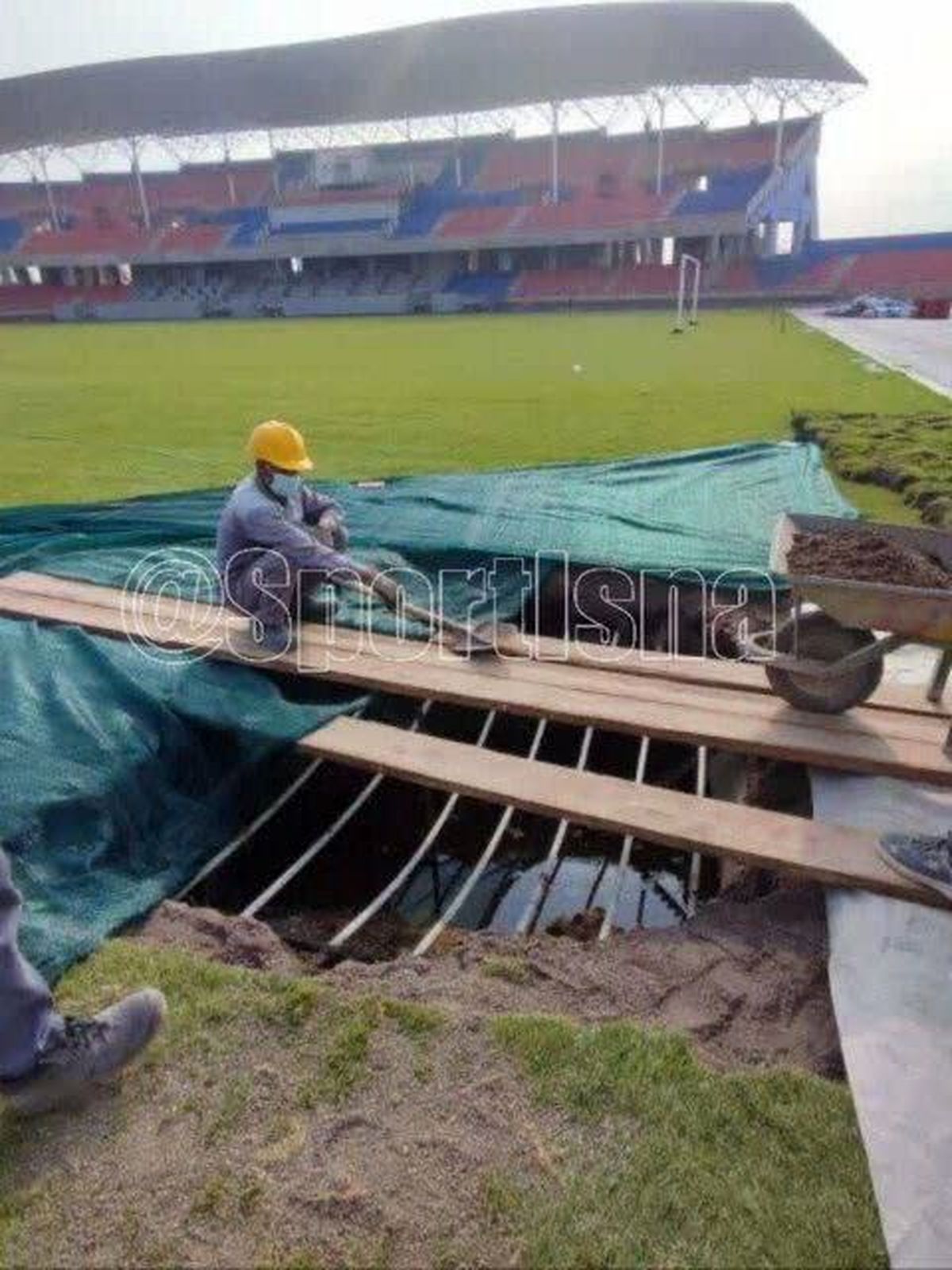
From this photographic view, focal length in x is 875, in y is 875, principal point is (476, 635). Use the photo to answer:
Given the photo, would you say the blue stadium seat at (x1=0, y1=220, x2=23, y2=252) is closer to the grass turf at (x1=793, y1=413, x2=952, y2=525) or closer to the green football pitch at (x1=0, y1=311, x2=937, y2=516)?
the green football pitch at (x1=0, y1=311, x2=937, y2=516)

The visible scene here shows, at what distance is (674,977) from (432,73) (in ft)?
176

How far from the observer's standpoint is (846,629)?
150 inches

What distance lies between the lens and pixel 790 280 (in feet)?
134

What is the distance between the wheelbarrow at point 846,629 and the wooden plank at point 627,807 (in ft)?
2.41

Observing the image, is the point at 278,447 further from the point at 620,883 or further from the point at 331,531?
the point at 620,883

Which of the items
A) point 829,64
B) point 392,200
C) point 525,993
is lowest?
point 525,993

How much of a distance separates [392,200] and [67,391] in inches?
1523

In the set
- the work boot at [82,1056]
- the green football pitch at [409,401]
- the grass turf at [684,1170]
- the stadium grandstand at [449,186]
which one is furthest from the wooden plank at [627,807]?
the stadium grandstand at [449,186]

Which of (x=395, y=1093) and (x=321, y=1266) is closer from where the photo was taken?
(x=321, y=1266)

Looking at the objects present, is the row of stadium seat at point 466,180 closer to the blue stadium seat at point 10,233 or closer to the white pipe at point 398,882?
the blue stadium seat at point 10,233

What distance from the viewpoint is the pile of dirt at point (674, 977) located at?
2400 mm

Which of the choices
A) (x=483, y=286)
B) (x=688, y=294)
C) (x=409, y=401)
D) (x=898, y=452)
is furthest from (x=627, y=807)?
(x=483, y=286)

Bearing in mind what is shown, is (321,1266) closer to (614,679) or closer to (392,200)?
(614,679)

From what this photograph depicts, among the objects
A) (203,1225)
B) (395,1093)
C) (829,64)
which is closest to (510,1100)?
(395,1093)
